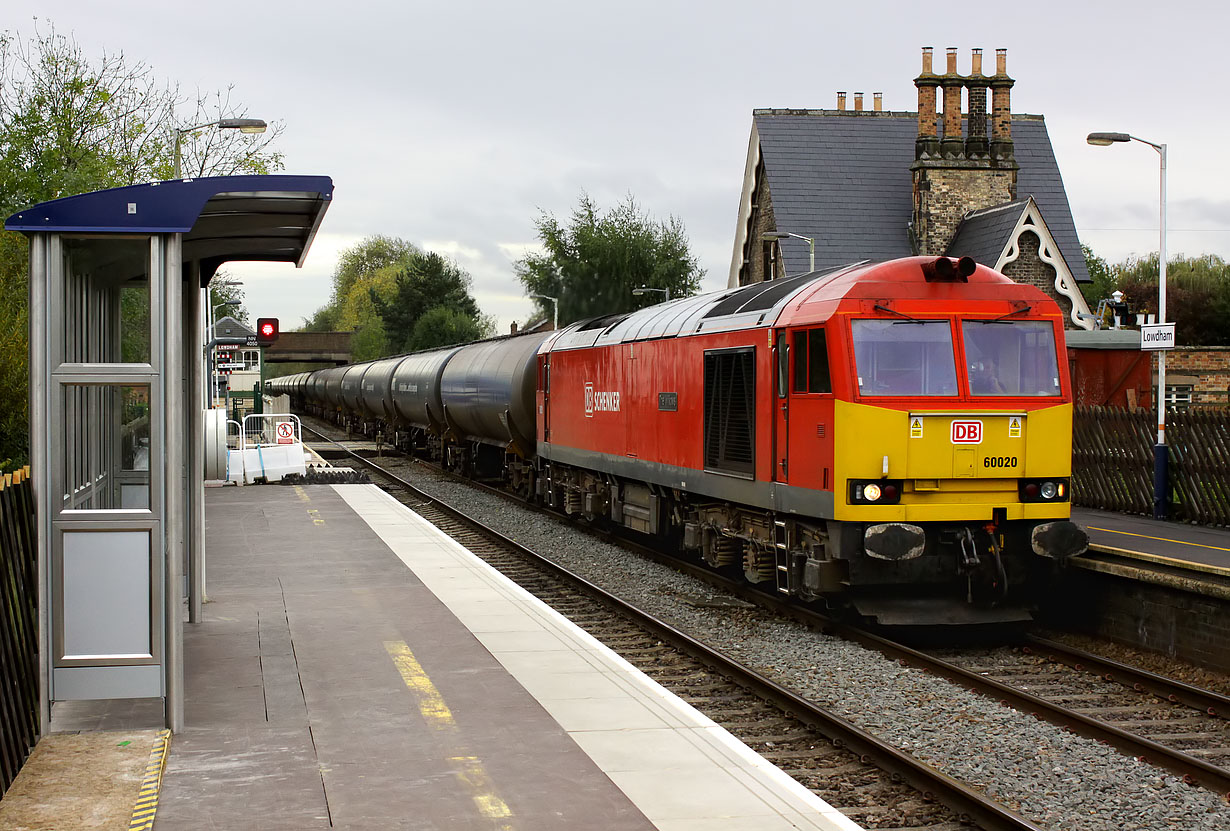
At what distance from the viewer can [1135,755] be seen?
7.72 metres

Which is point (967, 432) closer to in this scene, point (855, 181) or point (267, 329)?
point (267, 329)

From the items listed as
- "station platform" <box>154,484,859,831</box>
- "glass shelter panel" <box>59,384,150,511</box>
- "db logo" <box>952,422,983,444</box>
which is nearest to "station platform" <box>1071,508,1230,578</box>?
"db logo" <box>952,422,983,444</box>

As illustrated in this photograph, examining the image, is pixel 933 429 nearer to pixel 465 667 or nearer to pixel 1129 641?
pixel 1129 641

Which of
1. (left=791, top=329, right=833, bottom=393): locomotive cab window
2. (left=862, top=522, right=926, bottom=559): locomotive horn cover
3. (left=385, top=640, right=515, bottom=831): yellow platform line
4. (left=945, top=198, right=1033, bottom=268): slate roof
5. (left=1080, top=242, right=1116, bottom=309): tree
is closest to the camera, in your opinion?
(left=385, top=640, right=515, bottom=831): yellow platform line

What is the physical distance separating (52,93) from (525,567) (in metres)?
16.4

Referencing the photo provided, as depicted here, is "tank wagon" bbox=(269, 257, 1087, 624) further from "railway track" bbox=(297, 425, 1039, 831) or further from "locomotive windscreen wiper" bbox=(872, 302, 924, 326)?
"railway track" bbox=(297, 425, 1039, 831)

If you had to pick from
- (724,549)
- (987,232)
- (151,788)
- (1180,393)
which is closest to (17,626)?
(151,788)

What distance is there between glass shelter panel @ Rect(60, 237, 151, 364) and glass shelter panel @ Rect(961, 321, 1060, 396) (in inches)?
269

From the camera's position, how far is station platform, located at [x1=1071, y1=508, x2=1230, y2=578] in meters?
11.3

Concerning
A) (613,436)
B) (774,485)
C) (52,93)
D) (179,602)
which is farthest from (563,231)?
(179,602)

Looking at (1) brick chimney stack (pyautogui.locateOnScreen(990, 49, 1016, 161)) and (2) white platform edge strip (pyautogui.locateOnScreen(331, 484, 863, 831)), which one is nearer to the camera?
(2) white platform edge strip (pyautogui.locateOnScreen(331, 484, 863, 831))

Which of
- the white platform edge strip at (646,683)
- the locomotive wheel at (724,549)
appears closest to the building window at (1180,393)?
the white platform edge strip at (646,683)

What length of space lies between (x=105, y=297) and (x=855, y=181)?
118 ft

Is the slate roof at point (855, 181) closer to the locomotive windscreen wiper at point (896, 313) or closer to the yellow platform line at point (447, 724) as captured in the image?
the locomotive windscreen wiper at point (896, 313)
